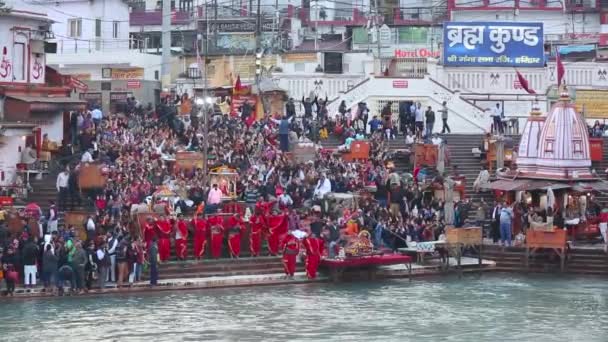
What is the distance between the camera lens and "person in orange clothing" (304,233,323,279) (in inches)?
1460

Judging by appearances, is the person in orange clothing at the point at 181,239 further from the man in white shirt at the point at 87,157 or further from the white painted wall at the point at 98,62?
the white painted wall at the point at 98,62

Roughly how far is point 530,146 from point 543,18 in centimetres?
2732

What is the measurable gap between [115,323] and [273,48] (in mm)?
32373

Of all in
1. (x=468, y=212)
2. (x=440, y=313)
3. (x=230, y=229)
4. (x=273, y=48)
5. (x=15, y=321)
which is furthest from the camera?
(x=273, y=48)

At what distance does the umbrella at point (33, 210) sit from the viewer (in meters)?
36.1

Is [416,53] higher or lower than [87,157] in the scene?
higher

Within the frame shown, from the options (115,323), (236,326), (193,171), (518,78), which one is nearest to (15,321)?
(115,323)

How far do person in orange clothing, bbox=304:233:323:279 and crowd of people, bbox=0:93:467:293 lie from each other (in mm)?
31

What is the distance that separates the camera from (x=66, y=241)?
3422 centimetres

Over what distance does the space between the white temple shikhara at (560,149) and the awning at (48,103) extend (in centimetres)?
1176

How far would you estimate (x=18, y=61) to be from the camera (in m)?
44.2

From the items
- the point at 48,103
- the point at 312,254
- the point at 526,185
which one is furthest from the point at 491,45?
the point at 312,254

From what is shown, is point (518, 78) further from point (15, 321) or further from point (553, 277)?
point (15, 321)

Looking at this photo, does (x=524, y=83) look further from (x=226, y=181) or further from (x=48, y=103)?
(x=48, y=103)
